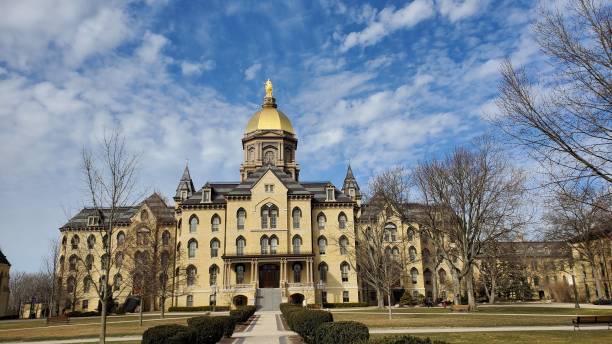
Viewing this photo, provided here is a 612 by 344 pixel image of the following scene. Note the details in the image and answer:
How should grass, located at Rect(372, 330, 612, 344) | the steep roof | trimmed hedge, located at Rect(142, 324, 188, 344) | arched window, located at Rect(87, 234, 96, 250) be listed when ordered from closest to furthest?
trimmed hedge, located at Rect(142, 324, 188, 344), grass, located at Rect(372, 330, 612, 344), arched window, located at Rect(87, 234, 96, 250), the steep roof

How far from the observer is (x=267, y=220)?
5419 centimetres

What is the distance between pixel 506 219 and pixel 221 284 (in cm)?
3197

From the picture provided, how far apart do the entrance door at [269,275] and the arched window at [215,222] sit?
7315mm

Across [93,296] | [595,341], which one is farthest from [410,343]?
[93,296]

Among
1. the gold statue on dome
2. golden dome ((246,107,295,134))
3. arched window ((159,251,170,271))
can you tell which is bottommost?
arched window ((159,251,170,271))

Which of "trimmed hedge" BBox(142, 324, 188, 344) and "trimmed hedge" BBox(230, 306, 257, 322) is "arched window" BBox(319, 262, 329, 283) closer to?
"trimmed hedge" BBox(230, 306, 257, 322)

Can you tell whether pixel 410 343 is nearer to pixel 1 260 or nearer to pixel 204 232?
pixel 204 232

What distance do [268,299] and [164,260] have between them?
12.5 metres

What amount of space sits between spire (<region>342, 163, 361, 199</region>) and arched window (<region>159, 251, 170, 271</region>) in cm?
3164

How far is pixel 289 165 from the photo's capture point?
216ft

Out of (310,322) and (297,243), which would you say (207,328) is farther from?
(297,243)

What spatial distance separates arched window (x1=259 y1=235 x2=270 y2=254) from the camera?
175 feet

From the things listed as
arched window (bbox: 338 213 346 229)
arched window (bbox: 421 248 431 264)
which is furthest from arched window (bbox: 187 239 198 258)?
arched window (bbox: 421 248 431 264)

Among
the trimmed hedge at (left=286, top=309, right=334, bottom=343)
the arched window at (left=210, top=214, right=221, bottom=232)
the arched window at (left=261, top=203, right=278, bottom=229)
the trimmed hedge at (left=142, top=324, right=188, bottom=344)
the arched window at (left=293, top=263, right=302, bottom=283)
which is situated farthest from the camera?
the arched window at (left=210, top=214, right=221, bottom=232)
